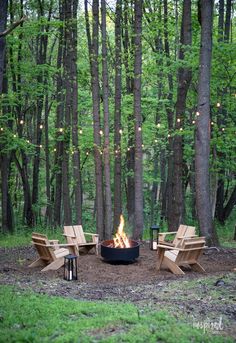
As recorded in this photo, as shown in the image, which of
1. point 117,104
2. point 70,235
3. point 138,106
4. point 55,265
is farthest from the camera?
point 117,104

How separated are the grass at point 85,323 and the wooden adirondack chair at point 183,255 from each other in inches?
118

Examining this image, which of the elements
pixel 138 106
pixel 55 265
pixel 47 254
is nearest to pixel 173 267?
pixel 55 265

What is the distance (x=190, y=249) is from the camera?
8477 mm

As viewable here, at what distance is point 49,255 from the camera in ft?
29.7

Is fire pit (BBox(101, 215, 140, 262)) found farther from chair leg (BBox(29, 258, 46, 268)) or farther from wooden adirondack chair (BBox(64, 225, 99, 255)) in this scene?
chair leg (BBox(29, 258, 46, 268))

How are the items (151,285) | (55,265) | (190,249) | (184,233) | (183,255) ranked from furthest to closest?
(184,233) → (55,265) → (183,255) → (190,249) → (151,285)

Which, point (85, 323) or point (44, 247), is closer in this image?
point (85, 323)

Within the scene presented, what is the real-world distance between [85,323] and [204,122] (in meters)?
7.00

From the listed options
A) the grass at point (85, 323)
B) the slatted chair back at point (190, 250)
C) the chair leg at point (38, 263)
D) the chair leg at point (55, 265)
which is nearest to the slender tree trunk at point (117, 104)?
the chair leg at point (38, 263)

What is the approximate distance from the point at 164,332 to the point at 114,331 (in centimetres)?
56

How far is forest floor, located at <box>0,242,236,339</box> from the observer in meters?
5.50

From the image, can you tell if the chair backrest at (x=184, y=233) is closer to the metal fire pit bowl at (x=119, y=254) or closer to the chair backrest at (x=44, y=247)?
the metal fire pit bowl at (x=119, y=254)

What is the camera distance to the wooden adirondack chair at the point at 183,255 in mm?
8508

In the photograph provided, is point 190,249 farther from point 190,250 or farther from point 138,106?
point 138,106
